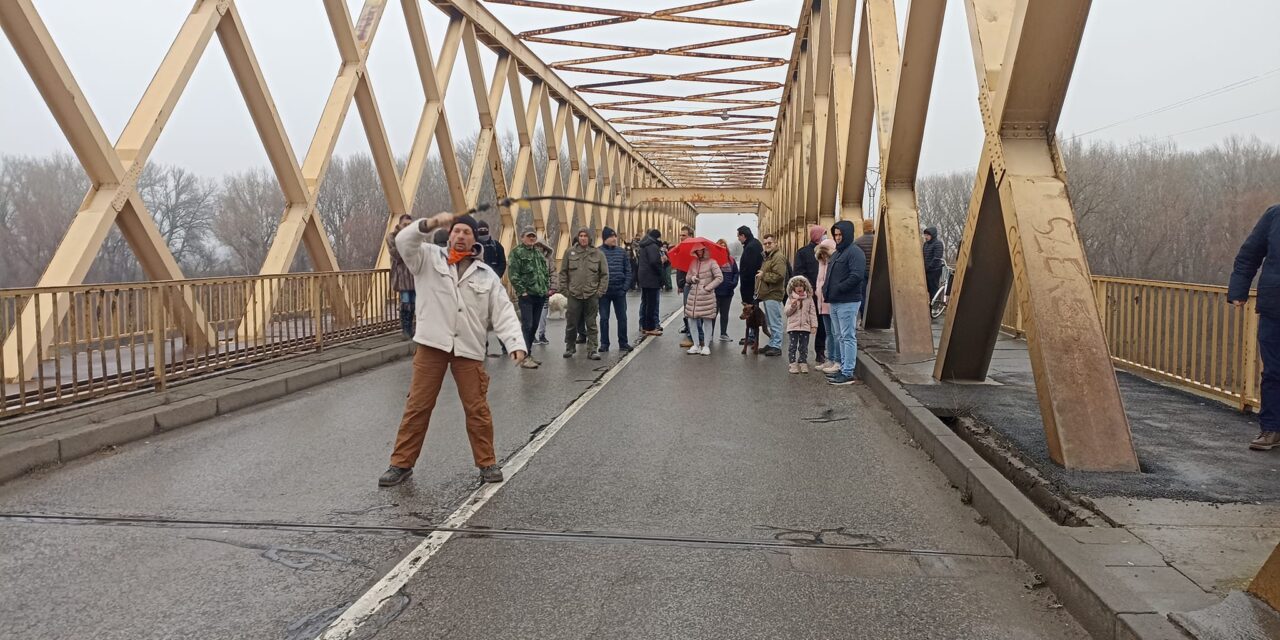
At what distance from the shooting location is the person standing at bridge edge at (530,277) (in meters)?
12.9

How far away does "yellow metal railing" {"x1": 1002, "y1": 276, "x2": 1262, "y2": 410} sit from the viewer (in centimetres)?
773

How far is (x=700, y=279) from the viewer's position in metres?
13.8

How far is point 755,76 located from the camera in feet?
96.1

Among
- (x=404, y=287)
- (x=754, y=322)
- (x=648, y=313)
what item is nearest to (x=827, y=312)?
(x=754, y=322)

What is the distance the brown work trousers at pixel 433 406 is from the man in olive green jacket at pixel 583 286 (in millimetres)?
7009

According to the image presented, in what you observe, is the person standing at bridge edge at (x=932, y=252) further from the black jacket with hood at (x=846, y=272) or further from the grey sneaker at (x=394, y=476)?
the grey sneaker at (x=394, y=476)

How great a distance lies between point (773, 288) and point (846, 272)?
2.80 metres

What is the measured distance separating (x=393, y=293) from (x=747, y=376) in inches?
270

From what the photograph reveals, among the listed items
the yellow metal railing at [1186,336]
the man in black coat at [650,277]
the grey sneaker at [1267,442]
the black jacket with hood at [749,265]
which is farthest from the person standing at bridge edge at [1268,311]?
the man in black coat at [650,277]


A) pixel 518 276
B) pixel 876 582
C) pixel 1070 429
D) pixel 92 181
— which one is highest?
pixel 92 181

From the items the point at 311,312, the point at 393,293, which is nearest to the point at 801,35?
the point at 393,293

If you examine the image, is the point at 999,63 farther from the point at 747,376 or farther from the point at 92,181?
the point at 92,181

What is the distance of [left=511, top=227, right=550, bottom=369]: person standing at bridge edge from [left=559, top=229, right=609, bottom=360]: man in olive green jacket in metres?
0.35

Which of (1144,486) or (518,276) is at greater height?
(518,276)
